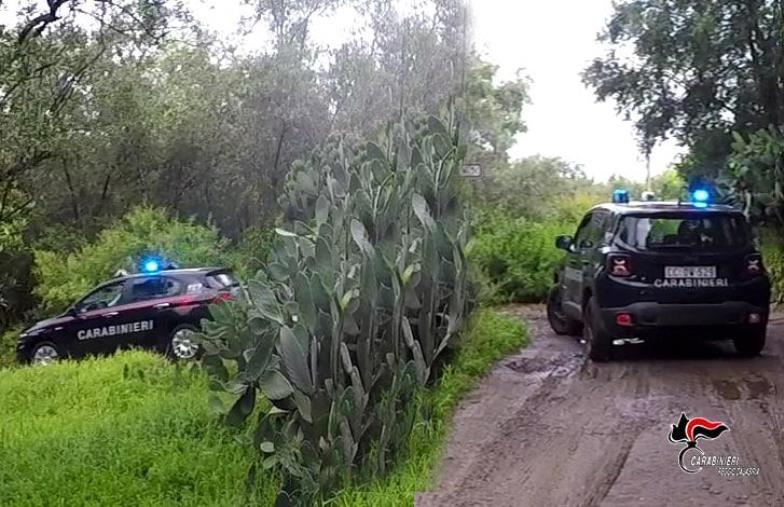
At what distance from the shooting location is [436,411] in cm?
347

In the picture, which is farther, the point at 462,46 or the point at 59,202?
the point at 59,202

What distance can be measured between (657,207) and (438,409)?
4.60ft

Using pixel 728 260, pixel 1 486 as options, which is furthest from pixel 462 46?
pixel 1 486

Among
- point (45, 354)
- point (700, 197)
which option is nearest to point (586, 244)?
point (700, 197)

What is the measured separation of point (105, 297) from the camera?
14.3ft

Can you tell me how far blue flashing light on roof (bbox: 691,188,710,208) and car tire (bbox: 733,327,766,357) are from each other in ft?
1.92

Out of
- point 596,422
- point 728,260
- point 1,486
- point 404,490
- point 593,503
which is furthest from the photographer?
point 728,260

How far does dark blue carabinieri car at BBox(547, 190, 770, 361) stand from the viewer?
12.6 feet

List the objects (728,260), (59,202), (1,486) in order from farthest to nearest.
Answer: (59,202) → (728,260) → (1,486)

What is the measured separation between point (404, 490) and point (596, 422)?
83 cm

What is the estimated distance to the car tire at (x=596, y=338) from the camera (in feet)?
13.4

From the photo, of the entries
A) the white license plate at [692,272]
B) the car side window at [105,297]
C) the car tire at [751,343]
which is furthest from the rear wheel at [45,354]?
the car tire at [751,343]

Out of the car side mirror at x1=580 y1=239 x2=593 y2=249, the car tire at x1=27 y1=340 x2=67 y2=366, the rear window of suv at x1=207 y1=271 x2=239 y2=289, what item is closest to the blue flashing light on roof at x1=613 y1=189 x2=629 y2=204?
the car side mirror at x1=580 y1=239 x2=593 y2=249

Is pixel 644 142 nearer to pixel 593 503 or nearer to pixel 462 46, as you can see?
pixel 462 46
